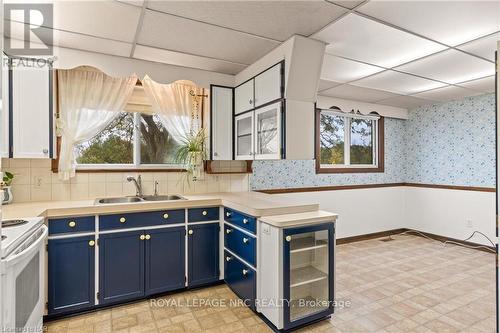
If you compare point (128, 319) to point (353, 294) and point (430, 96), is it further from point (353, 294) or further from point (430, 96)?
point (430, 96)

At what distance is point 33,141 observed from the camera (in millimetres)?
2574

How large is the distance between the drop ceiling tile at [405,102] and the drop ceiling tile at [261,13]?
9.23ft

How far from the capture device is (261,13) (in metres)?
2.10

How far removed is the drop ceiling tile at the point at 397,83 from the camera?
11.3 ft

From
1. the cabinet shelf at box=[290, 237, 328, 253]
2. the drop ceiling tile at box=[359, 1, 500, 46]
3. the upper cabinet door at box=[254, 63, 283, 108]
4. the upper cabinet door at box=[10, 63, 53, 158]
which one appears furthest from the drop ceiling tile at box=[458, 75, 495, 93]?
the upper cabinet door at box=[10, 63, 53, 158]

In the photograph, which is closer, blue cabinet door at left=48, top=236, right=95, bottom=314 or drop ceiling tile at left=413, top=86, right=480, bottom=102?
blue cabinet door at left=48, top=236, right=95, bottom=314

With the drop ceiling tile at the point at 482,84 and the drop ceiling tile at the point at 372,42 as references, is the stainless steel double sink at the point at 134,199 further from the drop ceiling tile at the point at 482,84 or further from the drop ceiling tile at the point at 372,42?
the drop ceiling tile at the point at 482,84

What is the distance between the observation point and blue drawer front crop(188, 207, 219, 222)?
2959 mm

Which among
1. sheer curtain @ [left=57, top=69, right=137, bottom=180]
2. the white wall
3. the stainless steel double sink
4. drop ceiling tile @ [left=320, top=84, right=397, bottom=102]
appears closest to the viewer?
sheer curtain @ [left=57, top=69, right=137, bottom=180]

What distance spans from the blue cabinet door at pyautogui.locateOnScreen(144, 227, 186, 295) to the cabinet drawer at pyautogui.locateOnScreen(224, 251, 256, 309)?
444 mm

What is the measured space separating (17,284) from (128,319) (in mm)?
1088

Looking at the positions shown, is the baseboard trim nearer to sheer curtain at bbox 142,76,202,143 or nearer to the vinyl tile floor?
the vinyl tile floor

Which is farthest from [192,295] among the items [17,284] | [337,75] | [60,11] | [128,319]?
[337,75]

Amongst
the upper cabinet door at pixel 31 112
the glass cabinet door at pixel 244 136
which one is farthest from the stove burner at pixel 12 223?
the glass cabinet door at pixel 244 136
